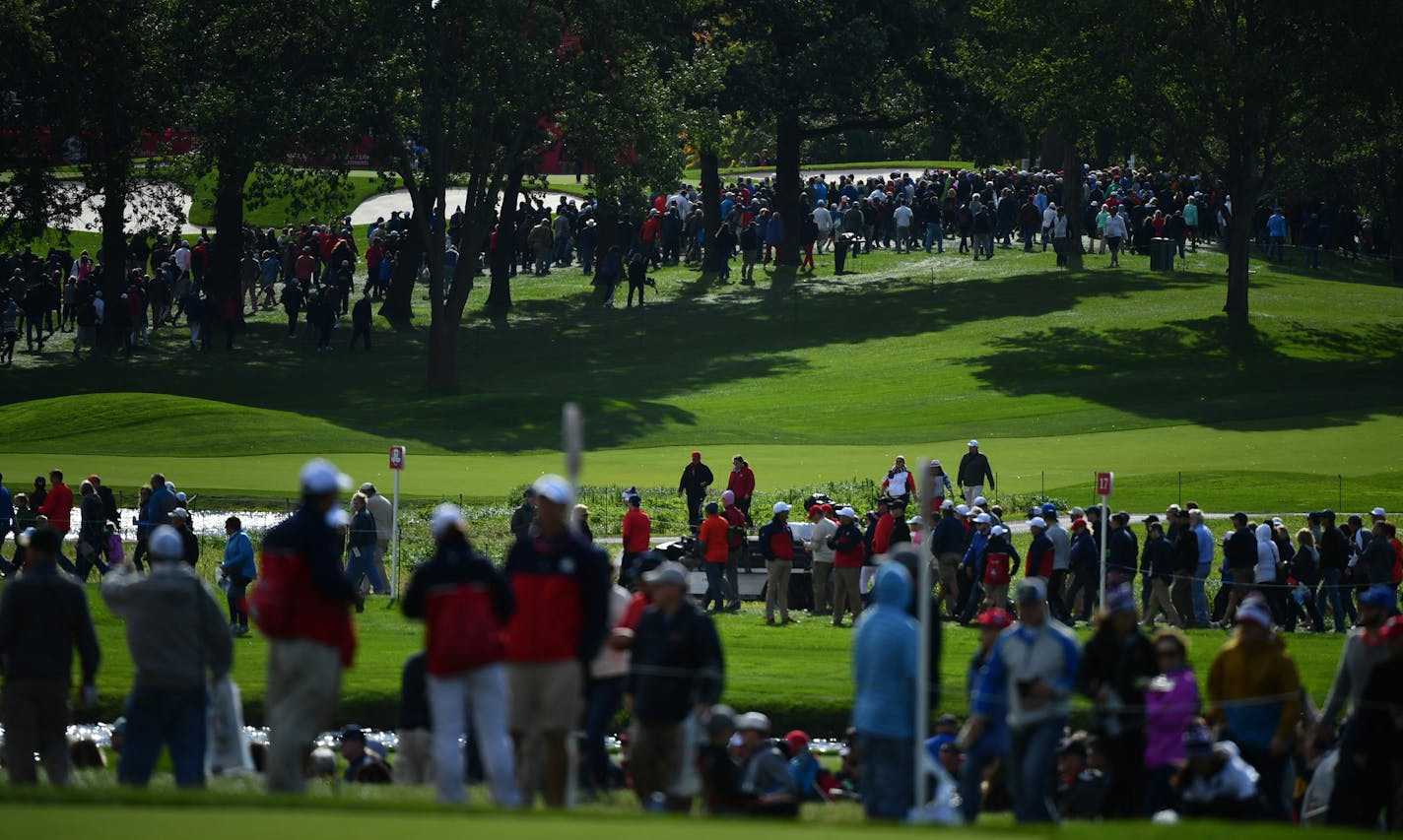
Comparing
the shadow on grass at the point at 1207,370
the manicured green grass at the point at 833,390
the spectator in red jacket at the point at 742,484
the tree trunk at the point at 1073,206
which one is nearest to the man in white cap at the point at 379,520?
the spectator in red jacket at the point at 742,484

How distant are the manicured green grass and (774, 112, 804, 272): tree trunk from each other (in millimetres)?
1354

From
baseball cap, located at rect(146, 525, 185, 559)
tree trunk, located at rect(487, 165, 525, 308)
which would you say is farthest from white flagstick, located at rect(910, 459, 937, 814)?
tree trunk, located at rect(487, 165, 525, 308)

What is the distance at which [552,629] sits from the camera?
1124 cm

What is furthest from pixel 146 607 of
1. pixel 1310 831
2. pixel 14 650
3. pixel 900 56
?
pixel 900 56

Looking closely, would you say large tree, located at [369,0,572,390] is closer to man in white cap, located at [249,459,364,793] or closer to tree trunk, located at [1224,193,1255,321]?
tree trunk, located at [1224,193,1255,321]

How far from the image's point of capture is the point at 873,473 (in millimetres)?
35844

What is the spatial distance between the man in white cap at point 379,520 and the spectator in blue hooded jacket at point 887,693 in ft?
51.8

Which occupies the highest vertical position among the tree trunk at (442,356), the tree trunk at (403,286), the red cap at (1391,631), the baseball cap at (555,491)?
the tree trunk at (403,286)

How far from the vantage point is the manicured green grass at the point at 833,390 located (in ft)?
121

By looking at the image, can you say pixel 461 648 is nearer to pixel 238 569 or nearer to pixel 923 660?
pixel 923 660

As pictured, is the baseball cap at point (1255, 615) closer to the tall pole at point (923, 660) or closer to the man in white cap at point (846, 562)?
the tall pole at point (923, 660)

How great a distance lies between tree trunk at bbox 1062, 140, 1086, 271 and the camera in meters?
57.7

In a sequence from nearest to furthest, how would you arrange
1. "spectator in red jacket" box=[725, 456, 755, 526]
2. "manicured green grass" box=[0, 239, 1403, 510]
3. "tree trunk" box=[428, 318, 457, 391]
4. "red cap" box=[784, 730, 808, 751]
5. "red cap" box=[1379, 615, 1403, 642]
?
1. "red cap" box=[1379, 615, 1403, 642]
2. "red cap" box=[784, 730, 808, 751]
3. "spectator in red jacket" box=[725, 456, 755, 526]
4. "manicured green grass" box=[0, 239, 1403, 510]
5. "tree trunk" box=[428, 318, 457, 391]

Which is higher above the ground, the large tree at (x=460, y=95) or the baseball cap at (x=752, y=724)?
the large tree at (x=460, y=95)
